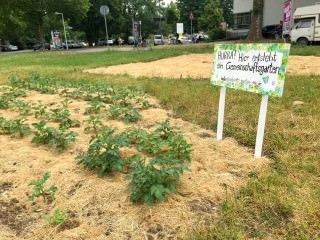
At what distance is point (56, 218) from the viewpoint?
6.91 ft

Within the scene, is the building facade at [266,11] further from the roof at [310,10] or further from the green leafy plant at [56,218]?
the green leafy plant at [56,218]

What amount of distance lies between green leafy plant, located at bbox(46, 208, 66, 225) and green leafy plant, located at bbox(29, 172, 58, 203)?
0.28 m

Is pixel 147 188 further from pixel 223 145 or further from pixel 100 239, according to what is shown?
pixel 223 145

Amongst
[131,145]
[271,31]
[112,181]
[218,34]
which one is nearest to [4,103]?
[131,145]

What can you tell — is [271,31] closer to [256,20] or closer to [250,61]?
[256,20]

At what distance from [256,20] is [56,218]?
1779 cm

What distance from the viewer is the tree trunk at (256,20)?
16.8 meters

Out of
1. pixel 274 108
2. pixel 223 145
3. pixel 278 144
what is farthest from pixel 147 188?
pixel 274 108

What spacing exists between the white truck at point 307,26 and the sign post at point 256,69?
622 inches

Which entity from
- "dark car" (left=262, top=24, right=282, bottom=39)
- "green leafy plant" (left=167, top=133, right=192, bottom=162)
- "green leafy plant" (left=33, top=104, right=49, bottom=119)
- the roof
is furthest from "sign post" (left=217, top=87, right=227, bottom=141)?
"dark car" (left=262, top=24, right=282, bottom=39)

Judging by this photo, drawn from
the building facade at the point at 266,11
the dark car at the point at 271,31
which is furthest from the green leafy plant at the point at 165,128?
the building facade at the point at 266,11

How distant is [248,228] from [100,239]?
100 centimetres

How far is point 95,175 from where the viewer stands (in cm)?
272

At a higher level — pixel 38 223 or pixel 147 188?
pixel 147 188
